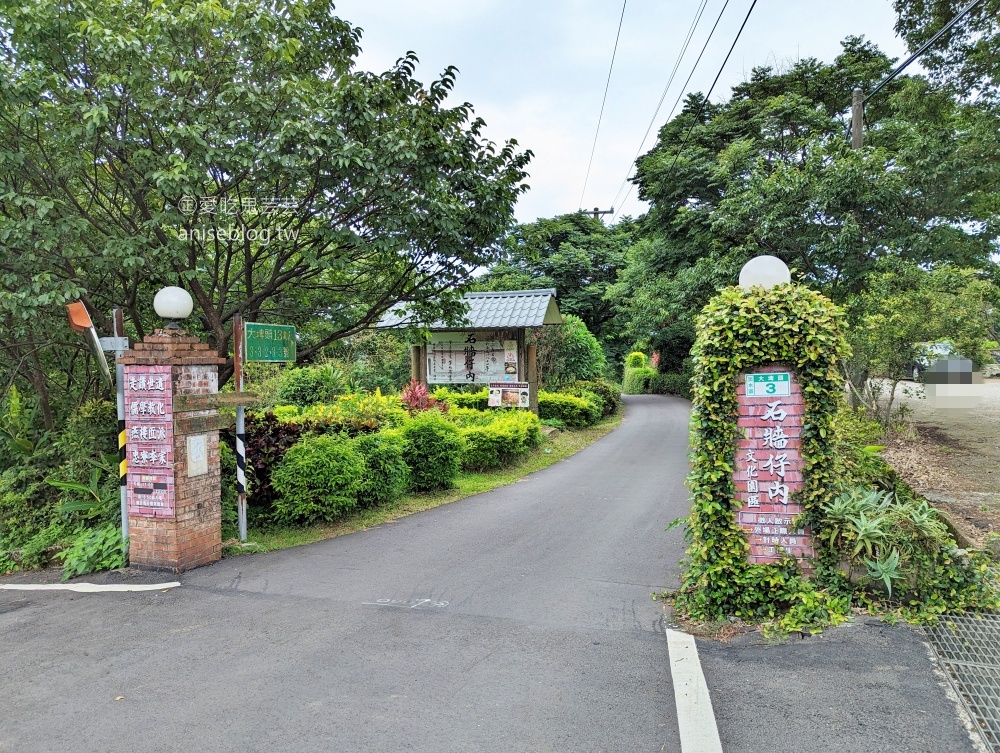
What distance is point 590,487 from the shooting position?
31.9 feet

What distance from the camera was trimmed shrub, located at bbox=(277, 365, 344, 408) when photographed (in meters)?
14.3

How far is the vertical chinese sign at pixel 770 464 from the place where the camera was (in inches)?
169

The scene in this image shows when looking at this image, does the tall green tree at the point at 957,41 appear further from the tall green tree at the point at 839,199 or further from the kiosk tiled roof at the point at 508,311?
the kiosk tiled roof at the point at 508,311

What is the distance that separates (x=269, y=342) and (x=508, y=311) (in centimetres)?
894

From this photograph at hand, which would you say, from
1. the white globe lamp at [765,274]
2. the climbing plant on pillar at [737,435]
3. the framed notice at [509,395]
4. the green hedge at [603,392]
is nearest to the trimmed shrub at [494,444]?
the framed notice at [509,395]

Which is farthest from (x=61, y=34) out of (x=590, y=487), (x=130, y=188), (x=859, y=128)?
(x=859, y=128)

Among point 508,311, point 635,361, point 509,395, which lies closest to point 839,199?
point 508,311

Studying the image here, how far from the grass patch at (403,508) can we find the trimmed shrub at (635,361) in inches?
847

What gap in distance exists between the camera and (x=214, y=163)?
19.8 ft

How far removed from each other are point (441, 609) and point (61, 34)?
6361mm

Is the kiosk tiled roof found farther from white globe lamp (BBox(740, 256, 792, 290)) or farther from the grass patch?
white globe lamp (BBox(740, 256, 792, 290))

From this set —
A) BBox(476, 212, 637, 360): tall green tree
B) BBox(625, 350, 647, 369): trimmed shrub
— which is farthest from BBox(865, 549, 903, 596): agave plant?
BBox(625, 350, 647, 369): trimmed shrub

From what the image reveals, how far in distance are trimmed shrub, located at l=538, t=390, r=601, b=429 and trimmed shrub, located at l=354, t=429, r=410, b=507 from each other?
8.56 m

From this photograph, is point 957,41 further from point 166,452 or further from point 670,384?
point 670,384
